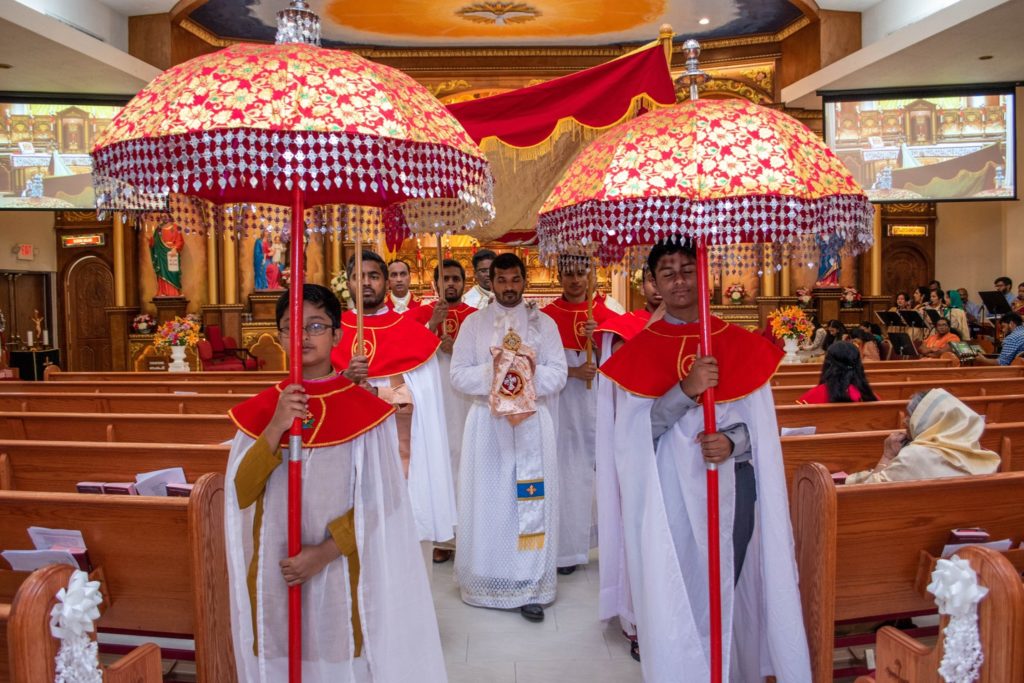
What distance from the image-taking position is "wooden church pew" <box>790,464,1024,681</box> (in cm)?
294

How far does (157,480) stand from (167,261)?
1195 cm

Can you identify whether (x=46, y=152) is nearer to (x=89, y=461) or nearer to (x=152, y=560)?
(x=89, y=461)

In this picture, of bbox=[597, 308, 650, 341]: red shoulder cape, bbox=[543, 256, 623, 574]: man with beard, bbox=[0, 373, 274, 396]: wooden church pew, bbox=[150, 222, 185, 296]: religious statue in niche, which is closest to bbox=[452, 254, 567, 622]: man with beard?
bbox=[597, 308, 650, 341]: red shoulder cape

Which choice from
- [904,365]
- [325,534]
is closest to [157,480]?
[325,534]

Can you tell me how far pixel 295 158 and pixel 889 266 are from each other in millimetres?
17266

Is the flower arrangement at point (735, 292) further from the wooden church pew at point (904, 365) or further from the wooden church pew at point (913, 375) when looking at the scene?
the wooden church pew at point (913, 375)

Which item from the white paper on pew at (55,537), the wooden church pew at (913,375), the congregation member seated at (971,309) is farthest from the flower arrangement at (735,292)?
the white paper on pew at (55,537)

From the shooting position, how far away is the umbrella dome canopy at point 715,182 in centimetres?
257

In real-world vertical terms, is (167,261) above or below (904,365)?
above

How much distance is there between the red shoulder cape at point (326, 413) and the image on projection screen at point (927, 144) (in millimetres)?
12153

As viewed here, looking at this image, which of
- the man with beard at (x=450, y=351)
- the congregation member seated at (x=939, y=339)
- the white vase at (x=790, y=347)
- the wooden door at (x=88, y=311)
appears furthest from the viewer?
the wooden door at (x=88, y=311)

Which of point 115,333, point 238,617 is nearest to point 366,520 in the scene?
point 238,617

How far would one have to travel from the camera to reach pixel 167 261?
569 inches

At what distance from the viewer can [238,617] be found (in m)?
2.62
